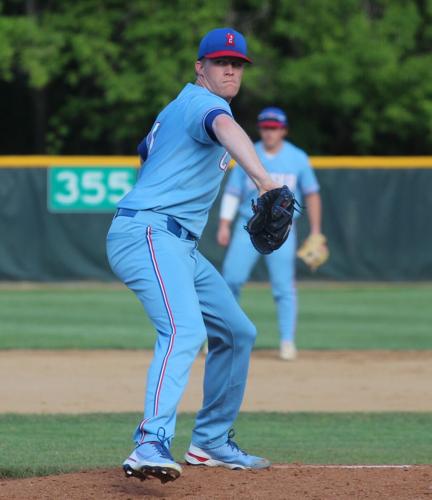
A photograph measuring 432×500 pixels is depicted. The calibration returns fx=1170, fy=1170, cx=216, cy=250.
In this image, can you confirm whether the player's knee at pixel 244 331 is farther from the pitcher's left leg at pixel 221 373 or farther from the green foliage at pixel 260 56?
the green foliage at pixel 260 56

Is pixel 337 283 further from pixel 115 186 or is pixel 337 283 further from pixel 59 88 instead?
pixel 59 88

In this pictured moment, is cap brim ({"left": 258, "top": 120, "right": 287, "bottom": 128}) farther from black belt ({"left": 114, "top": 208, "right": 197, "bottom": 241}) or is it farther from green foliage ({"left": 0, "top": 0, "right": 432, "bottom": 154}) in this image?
green foliage ({"left": 0, "top": 0, "right": 432, "bottom": 154})

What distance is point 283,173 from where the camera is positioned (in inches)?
381

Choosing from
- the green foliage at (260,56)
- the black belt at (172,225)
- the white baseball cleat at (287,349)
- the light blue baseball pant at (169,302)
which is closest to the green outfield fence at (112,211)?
the green foliage at (260,56)

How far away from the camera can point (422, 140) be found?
22.7m

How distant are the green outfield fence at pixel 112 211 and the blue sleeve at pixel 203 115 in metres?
12.5

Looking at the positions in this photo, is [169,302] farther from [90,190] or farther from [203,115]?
[90,190]

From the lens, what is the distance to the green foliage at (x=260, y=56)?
67.3ft

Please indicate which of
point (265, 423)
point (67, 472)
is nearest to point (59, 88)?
point (265, 423)

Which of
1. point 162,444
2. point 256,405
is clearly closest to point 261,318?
point 256,405

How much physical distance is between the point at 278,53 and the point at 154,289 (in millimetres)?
17788

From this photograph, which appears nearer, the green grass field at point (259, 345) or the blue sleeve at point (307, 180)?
the green grass field at point (259, 345)

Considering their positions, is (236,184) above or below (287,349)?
above

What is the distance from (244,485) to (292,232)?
4.93m
